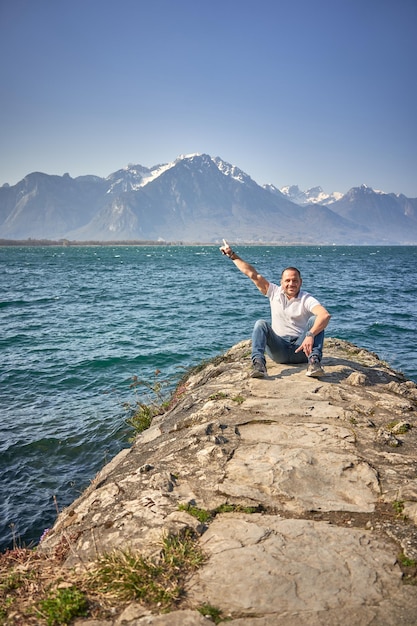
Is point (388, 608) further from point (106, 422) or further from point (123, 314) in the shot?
point (123, 314)

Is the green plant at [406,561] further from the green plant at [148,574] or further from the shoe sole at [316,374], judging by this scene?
the shoe sole at [316,374]

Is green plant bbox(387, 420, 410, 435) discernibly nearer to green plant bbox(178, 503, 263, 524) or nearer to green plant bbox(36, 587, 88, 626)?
green plant bbox(178, 503, 263, 524)

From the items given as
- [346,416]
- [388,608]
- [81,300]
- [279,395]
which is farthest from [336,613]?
[81,300]

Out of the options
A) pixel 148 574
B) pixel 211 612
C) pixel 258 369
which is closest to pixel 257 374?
pixel 258 369

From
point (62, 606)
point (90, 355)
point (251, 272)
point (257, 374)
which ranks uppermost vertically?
point (251, 272)

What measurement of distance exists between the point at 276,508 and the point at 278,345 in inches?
173

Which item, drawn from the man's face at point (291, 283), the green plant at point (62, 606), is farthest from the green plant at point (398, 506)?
the man's face at point (291, 283)

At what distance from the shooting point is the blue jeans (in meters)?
7.64

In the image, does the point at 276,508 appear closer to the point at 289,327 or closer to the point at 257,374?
the point at 257,374

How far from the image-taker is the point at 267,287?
816 centimetres

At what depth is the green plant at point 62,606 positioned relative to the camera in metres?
2.80

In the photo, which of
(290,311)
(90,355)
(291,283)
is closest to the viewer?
(291,283)

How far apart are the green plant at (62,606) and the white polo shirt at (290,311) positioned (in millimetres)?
5897

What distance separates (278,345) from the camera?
8102mm
